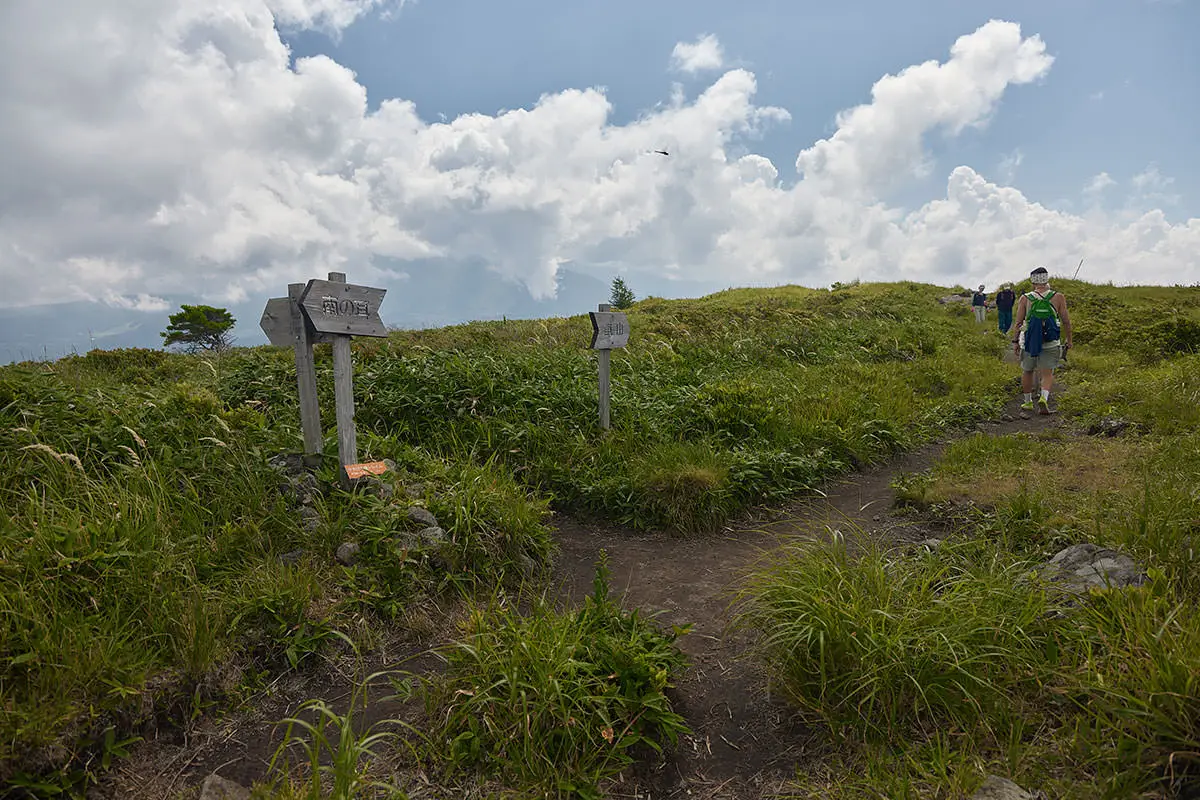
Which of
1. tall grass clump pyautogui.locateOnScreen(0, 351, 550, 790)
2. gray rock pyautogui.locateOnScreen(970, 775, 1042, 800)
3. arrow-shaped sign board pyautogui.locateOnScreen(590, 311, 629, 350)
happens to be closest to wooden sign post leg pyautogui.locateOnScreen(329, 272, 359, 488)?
tall grass clump pyautogui.locateOnScreen(0, 351, 550, 790)

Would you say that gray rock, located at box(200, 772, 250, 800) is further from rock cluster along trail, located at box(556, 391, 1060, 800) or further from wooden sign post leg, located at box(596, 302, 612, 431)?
wooden sign post leg, located at box(596, 302, 612, 431)

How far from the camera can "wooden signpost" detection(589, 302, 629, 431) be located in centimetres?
780

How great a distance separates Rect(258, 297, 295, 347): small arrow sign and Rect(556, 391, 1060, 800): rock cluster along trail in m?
3.11

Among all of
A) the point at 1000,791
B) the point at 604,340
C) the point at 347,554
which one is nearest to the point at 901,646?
the point at 1000,791

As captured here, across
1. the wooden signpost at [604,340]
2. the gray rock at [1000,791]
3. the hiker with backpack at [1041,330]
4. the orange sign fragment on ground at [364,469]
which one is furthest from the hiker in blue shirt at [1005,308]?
the gray rock at [1000,791]

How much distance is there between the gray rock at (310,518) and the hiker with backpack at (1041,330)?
10.3 metres

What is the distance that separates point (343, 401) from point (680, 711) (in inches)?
151

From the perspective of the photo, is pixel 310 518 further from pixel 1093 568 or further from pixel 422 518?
pixel 1093 568

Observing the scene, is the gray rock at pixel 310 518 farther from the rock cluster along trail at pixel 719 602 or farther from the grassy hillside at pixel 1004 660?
the grassy hillside at pixel 1004 660

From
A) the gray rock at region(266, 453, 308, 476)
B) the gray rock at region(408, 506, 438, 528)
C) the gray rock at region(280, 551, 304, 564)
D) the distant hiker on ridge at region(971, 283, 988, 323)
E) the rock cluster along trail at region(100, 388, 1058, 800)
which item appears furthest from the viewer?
the distant hiker on ridge at region(971, 283, 988, 323)

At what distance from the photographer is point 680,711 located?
11.4 ft

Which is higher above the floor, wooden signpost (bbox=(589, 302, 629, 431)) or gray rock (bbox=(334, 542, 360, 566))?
wooden signpost (bbox=(589, 302, 629, 431))

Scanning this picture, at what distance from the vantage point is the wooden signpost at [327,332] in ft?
17.8

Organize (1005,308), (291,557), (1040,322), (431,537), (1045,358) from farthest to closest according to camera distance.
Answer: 1. (1005,308)
2. (1045,358)
3. (1040,322)
4. (431,537)
5. (291,557)
